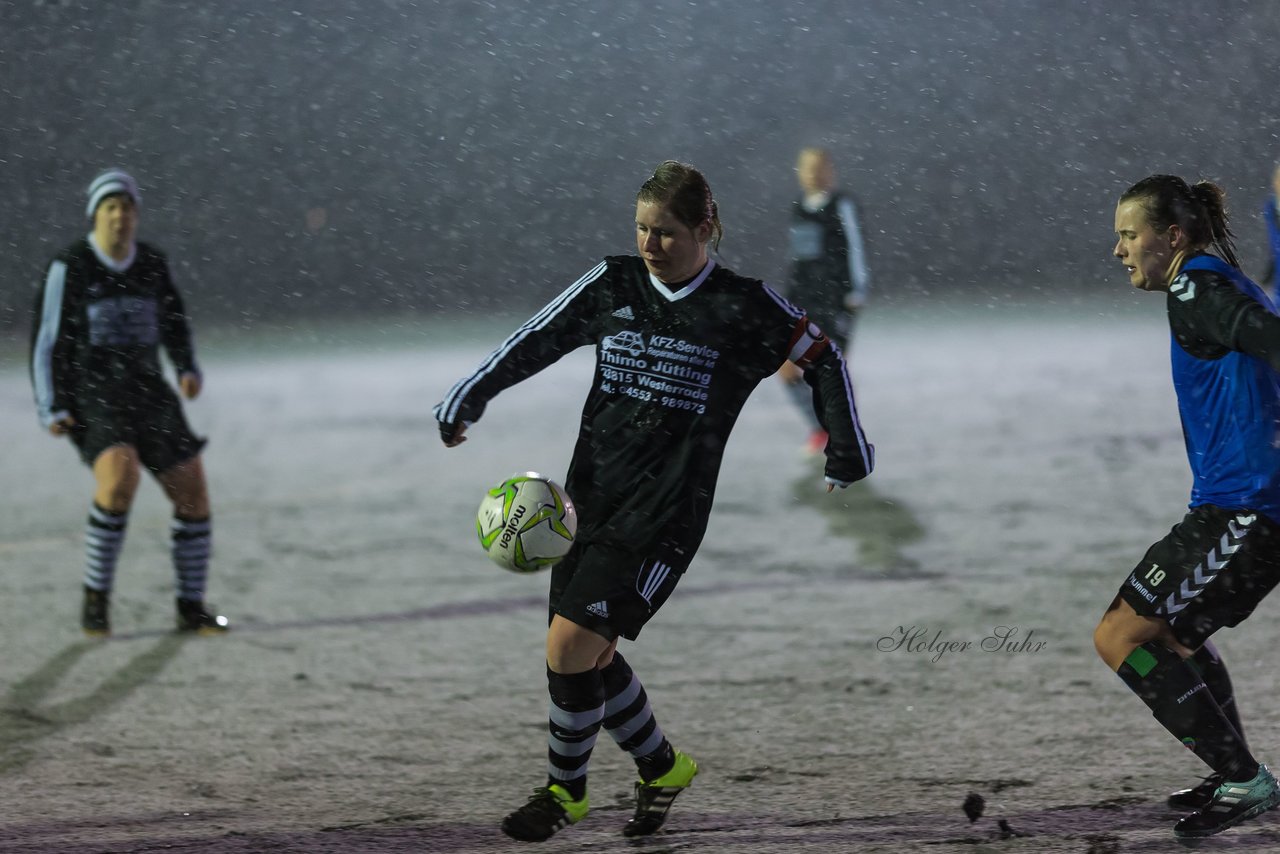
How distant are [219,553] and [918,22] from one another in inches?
650

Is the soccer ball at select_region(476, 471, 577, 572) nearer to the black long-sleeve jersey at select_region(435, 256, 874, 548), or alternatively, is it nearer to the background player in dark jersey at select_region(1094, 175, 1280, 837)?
the black long-sleeve jersey at select_region(435, 256, 874, 548)

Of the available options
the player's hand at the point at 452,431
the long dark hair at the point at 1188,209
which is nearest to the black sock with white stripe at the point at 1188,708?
the long dark hair at the point at 1188,209

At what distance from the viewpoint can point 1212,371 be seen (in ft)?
12.2

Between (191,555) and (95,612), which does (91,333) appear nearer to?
(191,555)

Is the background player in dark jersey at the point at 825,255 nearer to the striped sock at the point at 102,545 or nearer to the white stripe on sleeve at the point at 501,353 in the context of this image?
the striped sock at the point at 102,545

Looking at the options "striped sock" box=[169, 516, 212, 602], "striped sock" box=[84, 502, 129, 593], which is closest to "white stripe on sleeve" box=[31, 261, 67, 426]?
"striped sock" box=[84, 502, 129, 593]

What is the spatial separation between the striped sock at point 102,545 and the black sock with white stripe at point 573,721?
356 cm

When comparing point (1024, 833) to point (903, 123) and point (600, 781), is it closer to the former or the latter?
point (600, 781)

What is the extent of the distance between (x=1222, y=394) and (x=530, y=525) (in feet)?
6.07

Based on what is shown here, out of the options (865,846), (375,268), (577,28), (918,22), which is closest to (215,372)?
(375,268)

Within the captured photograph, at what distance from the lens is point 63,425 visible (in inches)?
264

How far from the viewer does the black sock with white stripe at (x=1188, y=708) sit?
3830mm

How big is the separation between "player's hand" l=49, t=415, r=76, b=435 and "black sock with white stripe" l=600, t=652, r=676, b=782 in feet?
12.1

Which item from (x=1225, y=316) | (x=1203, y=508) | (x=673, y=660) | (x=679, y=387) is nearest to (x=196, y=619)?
(x=673, y=660)
